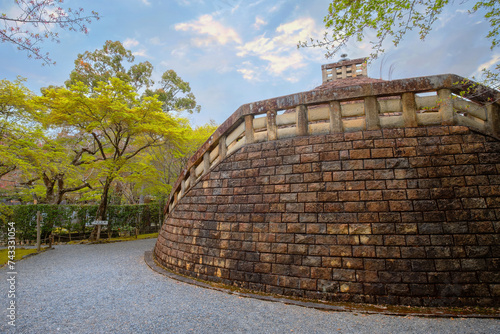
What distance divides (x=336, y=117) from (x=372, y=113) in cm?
61

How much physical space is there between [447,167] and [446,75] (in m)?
1.58

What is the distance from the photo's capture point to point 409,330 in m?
2.96

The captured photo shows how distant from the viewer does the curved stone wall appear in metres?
3.60

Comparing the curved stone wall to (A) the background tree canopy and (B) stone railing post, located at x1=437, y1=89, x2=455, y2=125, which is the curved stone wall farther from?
(A) the background tree canopy

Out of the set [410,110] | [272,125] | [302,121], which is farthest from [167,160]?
[410,110]

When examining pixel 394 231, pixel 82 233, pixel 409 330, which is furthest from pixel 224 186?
pixel 82 233

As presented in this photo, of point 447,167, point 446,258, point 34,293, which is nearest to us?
point 446,258

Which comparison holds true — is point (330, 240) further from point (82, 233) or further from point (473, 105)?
point (82, 233)

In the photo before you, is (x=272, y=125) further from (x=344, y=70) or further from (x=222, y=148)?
(x=344, y=70)

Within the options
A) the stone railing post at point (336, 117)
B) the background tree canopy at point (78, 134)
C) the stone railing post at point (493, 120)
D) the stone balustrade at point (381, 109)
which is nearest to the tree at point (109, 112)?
the background tree canopy at point (78, 134)

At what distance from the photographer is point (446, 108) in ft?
13.9

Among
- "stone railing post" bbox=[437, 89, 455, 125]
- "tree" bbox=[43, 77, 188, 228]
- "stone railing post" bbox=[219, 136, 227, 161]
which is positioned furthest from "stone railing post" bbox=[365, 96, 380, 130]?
"tree" bbox=[43, 77, 188, 228]

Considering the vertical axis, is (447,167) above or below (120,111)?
below

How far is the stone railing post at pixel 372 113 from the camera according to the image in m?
4.42
